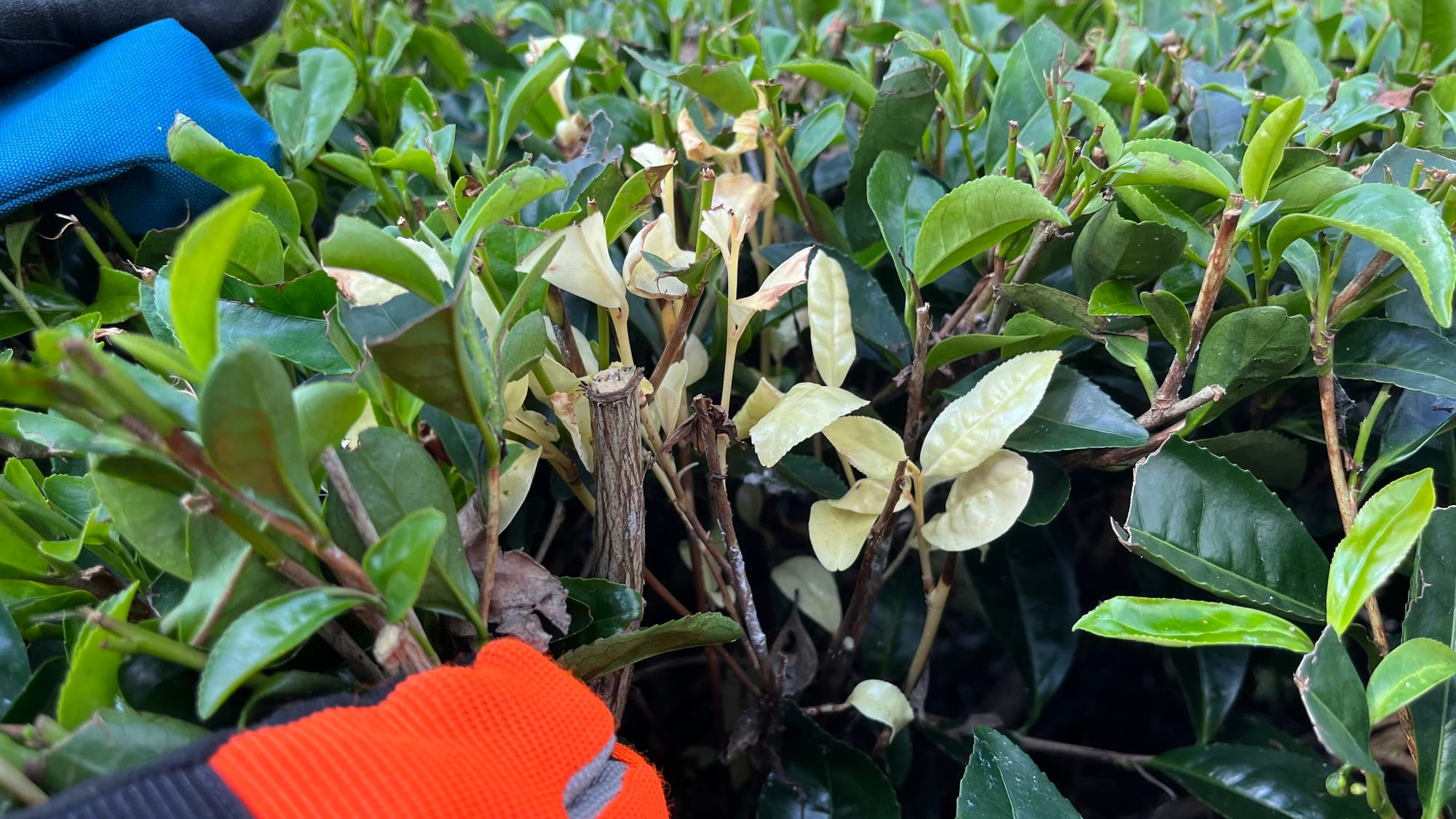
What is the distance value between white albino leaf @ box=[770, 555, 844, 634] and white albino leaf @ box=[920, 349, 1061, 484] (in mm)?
197

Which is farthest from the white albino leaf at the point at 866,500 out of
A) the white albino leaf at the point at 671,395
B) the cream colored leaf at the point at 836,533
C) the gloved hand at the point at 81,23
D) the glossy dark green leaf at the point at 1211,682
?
the gloved hand at the point at 81,23

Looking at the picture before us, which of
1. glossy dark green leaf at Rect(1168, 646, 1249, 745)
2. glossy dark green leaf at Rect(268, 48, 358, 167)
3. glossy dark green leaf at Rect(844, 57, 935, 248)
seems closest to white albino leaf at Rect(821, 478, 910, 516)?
glossy dark green leaf at Rect(844, 57, 935, 248)

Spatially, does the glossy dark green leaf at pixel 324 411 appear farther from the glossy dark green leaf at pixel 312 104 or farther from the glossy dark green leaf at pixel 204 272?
the glossy dark green leaf at pixel 312 104

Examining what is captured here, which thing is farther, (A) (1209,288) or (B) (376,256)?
(A) (1209,288)

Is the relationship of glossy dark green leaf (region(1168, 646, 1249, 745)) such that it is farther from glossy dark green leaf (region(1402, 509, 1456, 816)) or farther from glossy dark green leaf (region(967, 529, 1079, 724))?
glossy dark green leaf (region(1402, 509, 1456, 816))

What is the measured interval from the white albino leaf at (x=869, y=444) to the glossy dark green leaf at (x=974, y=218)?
10 cm

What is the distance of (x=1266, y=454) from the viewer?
2.06 ft

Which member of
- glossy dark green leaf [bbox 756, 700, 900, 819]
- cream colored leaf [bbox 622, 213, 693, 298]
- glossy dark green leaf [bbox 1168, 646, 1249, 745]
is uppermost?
cream colored leaf [bbox 622, 213, 693, 298]

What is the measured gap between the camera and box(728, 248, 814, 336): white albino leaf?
50 centimetres

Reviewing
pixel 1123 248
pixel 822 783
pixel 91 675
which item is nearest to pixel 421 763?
pixel 91 675

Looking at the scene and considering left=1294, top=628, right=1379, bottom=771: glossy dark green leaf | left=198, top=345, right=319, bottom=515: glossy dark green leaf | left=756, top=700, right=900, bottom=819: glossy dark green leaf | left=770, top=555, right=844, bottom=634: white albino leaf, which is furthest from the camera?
left=770, top=555, right=844, bottom=634: white albino leaf

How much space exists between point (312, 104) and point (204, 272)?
1.65 ft

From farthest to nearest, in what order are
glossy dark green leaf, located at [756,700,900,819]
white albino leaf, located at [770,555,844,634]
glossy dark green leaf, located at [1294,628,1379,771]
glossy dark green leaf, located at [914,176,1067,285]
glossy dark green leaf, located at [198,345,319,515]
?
white albino leaf, located at [770,555,844,634] < glossy dark green leaf, located at [756,700,900,819] < glossy dark green leaf, located at [914,176,1067,285] < glossy dark green leaf, located at [1294,628,1379,771] < glossy dark green leaf, located at [198,345,319,515]

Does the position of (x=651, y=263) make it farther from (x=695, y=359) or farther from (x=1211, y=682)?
(x=1211, y=682)
